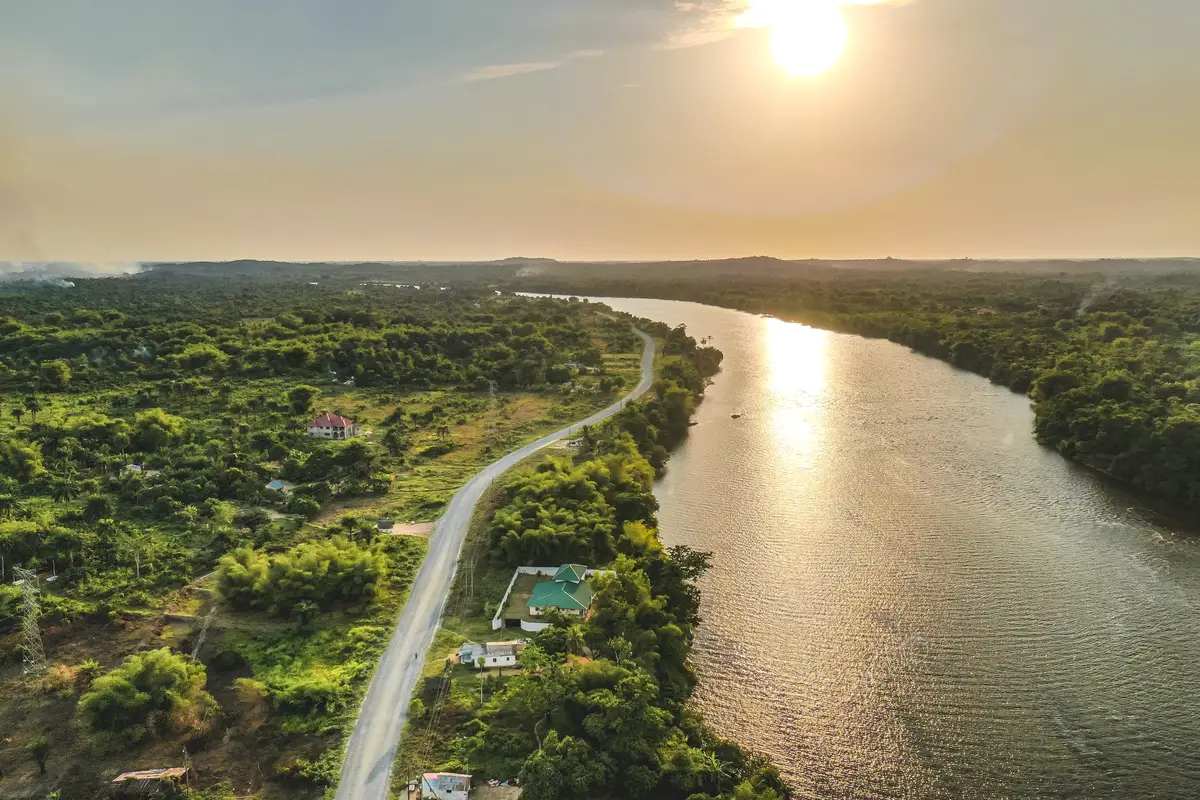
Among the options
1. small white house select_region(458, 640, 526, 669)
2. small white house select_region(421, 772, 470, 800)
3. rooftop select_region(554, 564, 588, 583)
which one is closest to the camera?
small white house select_region(421, 772, 470, 800)

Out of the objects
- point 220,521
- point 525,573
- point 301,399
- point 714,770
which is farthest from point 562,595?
point 301,399

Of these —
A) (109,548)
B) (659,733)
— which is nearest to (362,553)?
(109,548)

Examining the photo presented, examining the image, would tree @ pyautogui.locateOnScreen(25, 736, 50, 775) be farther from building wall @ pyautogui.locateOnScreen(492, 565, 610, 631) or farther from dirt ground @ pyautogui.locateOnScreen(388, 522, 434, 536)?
dirt ground @ pyautogui.locateOnScreen(388, 522, 434, 536)

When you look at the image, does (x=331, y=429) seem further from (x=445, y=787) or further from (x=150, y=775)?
(x=445, y=787)

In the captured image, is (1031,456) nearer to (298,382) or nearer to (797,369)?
(797,369)

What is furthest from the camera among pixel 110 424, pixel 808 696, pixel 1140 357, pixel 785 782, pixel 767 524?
pixel 1140 357

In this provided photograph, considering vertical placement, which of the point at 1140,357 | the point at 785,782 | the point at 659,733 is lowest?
the point at 785,782

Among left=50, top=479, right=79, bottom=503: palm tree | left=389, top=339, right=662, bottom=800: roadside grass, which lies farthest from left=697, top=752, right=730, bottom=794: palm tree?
left=50, top=479, right=79, bottom=503: palm tree
